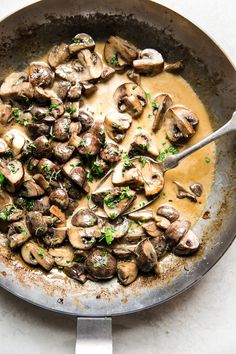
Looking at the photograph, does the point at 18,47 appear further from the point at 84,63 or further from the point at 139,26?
the point at 139,26

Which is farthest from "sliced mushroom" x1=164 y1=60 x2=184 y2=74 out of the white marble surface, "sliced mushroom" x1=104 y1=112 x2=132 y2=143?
"sliced mushroom" x1=104 y1=112 x2=132 y2=143

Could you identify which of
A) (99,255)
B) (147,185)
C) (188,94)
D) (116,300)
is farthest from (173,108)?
(116,300)

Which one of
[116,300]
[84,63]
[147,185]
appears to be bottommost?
[116,300]

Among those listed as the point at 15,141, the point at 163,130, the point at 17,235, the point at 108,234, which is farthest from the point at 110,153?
the point at 17,235

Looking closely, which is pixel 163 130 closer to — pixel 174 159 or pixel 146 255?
pixel 174 159

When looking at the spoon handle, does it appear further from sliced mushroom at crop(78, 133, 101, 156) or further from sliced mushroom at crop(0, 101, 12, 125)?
sliced mushroom at crop(0, 101, 12, 125)

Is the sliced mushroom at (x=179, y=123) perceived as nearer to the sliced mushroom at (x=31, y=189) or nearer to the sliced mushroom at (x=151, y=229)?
the sliced mushroom at (x=151, y=229)
